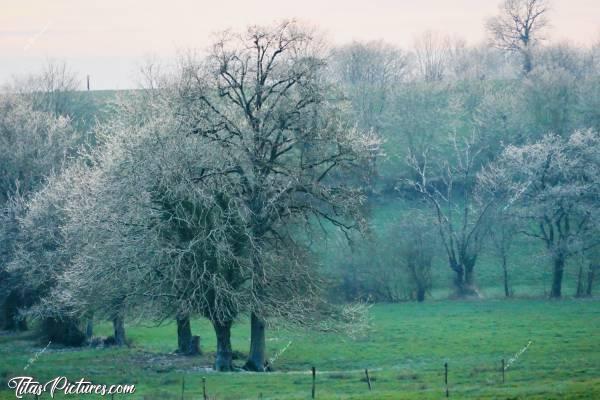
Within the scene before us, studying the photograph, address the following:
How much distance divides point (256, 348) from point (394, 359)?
6.11 meters

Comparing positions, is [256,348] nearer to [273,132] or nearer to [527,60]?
[273,132]

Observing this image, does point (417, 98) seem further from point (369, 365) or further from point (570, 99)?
point (369, 365)

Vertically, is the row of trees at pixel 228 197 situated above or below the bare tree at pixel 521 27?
below

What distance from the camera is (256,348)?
120 ft

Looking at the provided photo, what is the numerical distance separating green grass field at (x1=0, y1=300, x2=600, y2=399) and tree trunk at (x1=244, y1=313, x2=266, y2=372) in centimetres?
94

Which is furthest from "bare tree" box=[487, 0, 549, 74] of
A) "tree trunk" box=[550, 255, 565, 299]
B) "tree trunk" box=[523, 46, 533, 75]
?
"tree trunk" box=[550, 255, 565, 299]

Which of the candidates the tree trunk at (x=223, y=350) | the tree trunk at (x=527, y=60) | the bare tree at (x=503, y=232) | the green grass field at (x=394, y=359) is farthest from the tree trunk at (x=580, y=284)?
the tree trunk at (x=527, y=60)

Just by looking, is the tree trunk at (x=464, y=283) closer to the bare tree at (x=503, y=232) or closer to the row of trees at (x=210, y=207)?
the bare tree at (x=503, y=232)

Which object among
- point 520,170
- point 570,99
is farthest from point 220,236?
point 570,99

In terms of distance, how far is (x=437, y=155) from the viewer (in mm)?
88875

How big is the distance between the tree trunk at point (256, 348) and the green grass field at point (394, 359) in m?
0.94

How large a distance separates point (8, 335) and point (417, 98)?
5216 cm

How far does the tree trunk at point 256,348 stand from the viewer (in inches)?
1432

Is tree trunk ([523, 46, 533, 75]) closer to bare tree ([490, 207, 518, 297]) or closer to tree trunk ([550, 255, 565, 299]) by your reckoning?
bare tree ([490, 207, 518, 297])
